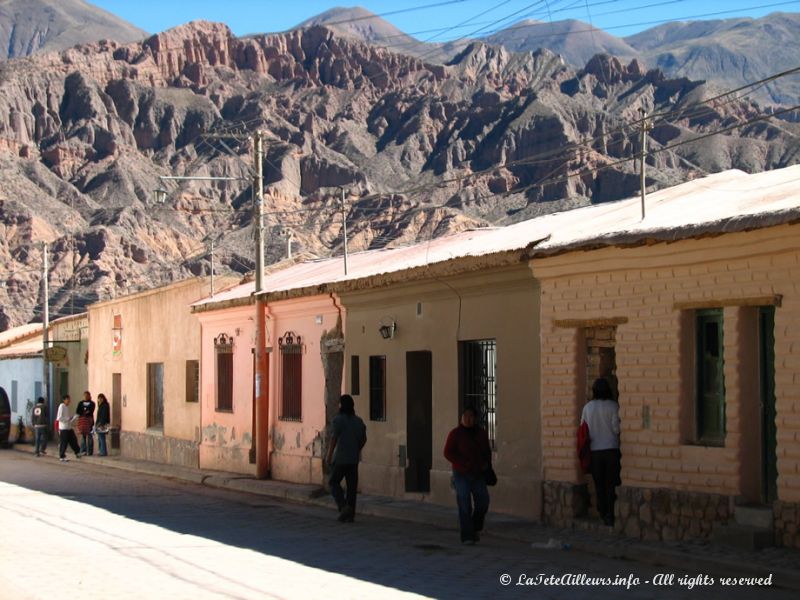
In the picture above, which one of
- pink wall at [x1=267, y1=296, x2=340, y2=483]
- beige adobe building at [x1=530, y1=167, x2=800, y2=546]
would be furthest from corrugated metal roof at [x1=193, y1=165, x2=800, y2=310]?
pink wall at [x1=267, y1=296, x2=340, y2=483]

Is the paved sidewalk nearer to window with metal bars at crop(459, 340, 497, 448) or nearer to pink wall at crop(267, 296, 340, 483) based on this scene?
pink wall at crop(267, 296, 340, 483)

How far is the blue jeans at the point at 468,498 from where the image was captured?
12.6 metres

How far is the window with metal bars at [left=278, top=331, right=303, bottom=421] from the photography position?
70.2ft

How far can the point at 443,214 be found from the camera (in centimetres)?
10106

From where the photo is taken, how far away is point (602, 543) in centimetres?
1224

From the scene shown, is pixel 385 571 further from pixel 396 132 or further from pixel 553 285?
pixel 396 132

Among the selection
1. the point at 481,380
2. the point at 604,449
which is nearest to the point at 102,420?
the point at 481,380

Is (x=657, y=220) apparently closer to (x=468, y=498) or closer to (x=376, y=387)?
(x=468, y=498)

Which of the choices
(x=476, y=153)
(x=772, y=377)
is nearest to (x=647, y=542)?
(x=772, y=377)

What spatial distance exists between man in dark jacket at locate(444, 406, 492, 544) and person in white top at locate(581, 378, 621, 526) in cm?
129

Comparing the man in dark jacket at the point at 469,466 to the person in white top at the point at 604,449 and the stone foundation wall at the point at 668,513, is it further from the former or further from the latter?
the stone foundation wall at the point at 668,513

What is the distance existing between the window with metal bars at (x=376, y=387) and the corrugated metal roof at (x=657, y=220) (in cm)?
134

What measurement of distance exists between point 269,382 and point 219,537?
9.18 meters

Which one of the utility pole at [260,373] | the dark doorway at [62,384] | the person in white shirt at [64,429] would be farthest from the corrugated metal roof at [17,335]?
the utility pole at [260,373]
